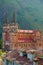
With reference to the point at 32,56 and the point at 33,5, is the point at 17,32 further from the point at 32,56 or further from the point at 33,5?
the point at 33,5

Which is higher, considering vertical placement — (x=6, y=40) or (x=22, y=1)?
(x=22, y=1)

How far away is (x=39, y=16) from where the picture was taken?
101m

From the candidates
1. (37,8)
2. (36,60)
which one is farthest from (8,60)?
(37,8)

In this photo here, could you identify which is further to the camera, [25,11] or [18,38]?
[25,11]

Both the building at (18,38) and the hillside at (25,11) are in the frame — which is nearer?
the building at (18,38)

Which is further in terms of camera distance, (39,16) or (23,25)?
(39,16)

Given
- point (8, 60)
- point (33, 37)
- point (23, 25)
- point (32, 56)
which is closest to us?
point (32, 56)

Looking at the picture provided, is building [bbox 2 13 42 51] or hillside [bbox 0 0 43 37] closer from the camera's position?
building [bbox 2 13 42 51]

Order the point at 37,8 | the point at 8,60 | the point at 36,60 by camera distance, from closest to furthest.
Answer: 1. the point at 36,60
2. the point at 8,60
3. the point at 37,8

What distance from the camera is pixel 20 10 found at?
100 meters

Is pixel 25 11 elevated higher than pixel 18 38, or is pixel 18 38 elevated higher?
pixel 25 11

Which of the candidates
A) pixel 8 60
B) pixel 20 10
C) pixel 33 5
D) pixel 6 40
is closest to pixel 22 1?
pixel 33 5

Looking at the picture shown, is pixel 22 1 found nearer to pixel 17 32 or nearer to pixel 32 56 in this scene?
pixel 17 32

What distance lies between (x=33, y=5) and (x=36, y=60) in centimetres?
9933
